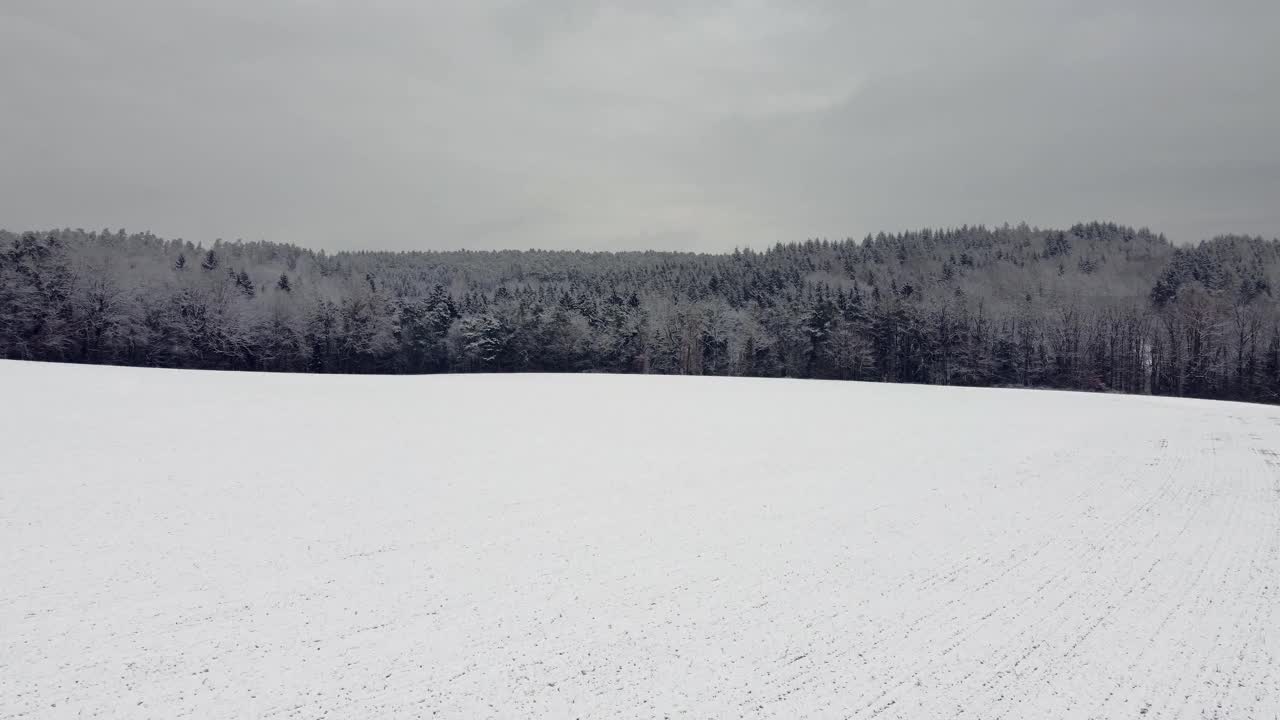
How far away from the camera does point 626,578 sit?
9.51 m

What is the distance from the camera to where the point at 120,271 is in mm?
81812

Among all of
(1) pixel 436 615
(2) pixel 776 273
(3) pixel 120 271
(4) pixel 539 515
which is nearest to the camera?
(1) pixel 436 615

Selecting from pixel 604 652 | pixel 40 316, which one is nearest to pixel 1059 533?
pixel 604 652

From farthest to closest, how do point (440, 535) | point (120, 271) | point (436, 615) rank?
point (120, 271) → point (440, 535) → point (436, 615)

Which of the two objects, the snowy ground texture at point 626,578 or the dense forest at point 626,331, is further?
the dense forest at point 626,331

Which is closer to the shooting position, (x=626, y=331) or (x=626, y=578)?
(x=626, y=578)

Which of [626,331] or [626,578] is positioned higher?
[626,331]

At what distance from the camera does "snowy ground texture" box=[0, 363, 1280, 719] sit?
22.0 ft

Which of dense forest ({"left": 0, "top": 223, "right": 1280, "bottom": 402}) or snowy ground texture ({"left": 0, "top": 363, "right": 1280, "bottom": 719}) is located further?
dense forest ({"left": 0, "top": 223, "right": 1280, "bottom": 402})

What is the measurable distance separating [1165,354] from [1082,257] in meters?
108

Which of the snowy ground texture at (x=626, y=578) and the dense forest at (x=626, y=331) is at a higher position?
the dense forest at (x=626, y=331)

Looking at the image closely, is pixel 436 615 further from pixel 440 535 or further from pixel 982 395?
pixel 982 395

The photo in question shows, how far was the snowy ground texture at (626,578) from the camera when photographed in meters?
6.71

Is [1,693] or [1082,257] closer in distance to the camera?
[1,693]
